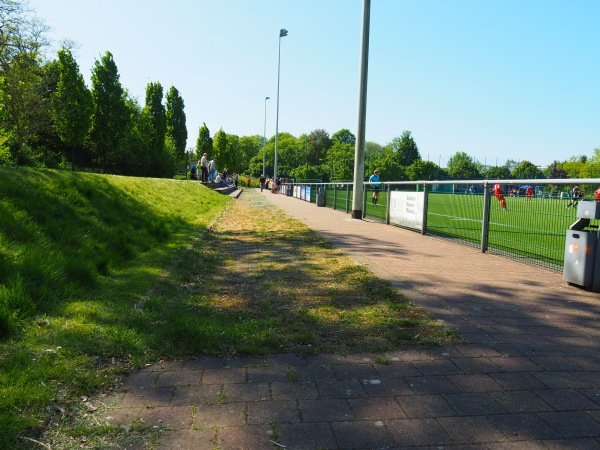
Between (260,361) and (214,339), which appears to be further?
(214,339)

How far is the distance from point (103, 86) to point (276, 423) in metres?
42.9

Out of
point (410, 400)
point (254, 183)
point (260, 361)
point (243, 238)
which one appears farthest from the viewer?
point (254, 183)

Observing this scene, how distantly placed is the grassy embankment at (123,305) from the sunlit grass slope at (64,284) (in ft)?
0.04

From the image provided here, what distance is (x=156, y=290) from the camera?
496cm

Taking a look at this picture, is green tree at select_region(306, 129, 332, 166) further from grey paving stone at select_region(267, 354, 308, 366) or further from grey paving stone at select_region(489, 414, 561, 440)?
grey paving stone at select_region(489, 414, 561, 440)

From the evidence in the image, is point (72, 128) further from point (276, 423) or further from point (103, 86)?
point (276, 423)

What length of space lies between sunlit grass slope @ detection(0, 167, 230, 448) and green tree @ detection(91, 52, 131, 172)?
33.7m

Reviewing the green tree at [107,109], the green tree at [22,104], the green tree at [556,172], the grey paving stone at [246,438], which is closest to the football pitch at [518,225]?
the grey paving stone at [246,438]

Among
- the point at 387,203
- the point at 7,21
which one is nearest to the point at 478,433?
the point at 387,203

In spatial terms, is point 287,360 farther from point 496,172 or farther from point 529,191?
point 496,172

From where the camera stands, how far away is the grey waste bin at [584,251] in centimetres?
540

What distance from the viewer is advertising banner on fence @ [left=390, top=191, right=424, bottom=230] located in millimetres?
11555

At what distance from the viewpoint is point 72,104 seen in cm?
3594

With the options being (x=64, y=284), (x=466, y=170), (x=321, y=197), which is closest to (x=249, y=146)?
(x=466, y=170)
